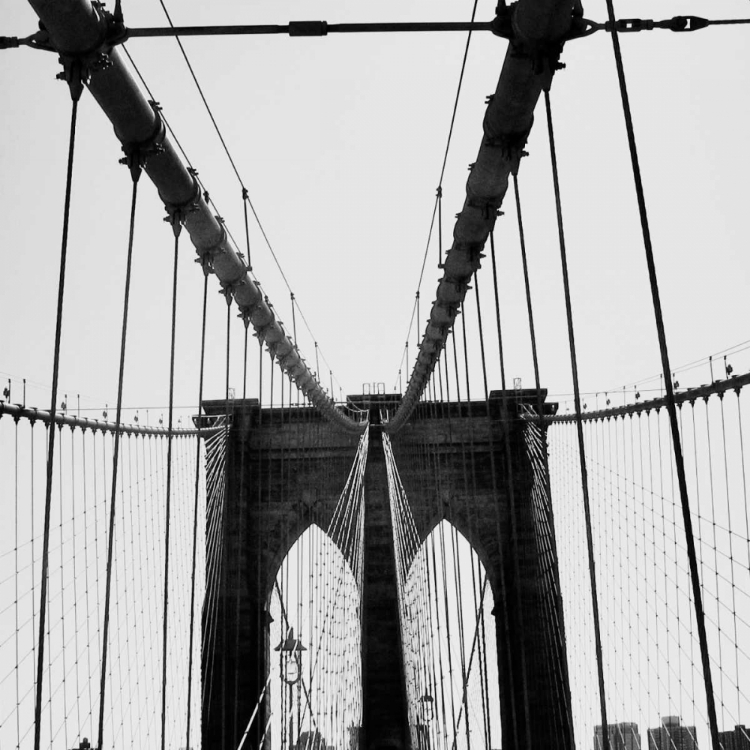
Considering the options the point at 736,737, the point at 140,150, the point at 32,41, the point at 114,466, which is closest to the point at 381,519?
the point at 736,737

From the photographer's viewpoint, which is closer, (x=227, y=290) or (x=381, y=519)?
(x=227, y=290)

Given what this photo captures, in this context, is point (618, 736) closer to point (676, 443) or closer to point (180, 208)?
point (180, 208)

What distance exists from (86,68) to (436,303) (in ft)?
20.8

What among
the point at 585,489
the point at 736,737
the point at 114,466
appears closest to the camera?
the point at 585,489

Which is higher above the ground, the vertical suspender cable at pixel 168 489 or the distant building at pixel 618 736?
the vertical suspender cable at pixel 168 489

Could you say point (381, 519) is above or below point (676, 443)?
above

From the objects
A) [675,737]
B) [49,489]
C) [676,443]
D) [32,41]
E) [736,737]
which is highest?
[32,41]

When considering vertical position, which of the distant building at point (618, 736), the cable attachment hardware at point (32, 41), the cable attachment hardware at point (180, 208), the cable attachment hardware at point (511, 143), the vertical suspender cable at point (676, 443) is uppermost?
the cable attachment hardware at point (180, 208)

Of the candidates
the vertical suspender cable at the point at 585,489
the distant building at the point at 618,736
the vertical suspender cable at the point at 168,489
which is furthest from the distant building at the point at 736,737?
the vertical suspender cable at the point at 168,489

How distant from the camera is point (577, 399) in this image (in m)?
3.02

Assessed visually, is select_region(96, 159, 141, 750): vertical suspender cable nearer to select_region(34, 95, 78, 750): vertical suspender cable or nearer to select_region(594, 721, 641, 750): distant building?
select_region(34, 95, 78, 750): vertical suspender cable

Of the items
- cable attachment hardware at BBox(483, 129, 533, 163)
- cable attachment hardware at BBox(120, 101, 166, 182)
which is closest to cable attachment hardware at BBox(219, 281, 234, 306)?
cable attachment hardware at BBox(120, 101, 166, 182)

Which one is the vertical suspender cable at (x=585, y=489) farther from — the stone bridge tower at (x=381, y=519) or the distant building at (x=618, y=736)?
the stone bridge tower at (x=381, y=519)

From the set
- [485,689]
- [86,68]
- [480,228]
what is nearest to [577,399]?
[86,68]
